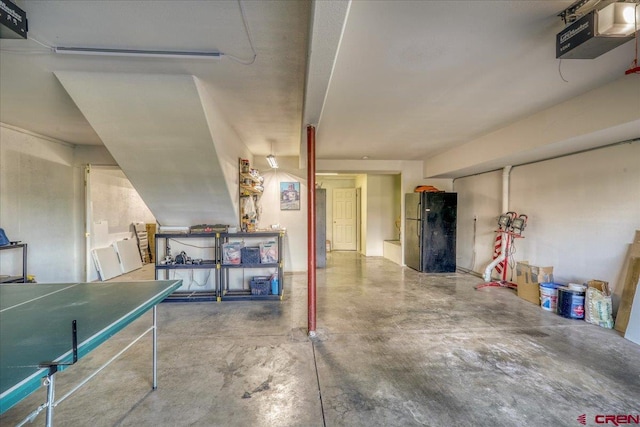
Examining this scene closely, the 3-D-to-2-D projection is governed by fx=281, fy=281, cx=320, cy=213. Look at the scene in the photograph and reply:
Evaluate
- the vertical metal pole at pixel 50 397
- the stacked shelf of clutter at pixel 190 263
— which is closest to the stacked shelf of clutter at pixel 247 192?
the stacked shelf of clutter at pixel 190 263

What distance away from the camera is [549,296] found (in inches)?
163

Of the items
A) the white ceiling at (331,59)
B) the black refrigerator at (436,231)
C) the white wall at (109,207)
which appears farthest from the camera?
the black refrigerator at (436,231)

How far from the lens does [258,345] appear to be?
3070mm

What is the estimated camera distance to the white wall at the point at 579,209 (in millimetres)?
3629

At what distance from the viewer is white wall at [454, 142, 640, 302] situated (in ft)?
11.9

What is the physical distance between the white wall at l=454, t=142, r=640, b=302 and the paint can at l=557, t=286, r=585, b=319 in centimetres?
45

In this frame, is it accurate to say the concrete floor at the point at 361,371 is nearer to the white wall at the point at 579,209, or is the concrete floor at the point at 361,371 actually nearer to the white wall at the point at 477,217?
the white wall at the point at 579,209

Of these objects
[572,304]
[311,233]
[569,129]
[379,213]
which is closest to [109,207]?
[311,233]

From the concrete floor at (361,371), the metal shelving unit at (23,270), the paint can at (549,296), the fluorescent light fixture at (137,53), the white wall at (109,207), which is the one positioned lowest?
the concrete floor at (361,371)

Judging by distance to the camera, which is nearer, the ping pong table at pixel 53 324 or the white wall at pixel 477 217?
the ping pong table at pixel 53 324

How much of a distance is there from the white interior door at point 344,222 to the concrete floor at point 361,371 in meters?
5.91

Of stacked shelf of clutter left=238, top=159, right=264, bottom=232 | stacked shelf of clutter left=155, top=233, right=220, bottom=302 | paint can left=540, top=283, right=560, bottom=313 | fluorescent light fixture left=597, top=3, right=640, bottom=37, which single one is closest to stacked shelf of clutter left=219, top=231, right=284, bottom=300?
stacked shelf of clutter left=155, top=233, right=220, bottom=302

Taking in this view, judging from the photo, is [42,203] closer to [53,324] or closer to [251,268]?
[251,268]

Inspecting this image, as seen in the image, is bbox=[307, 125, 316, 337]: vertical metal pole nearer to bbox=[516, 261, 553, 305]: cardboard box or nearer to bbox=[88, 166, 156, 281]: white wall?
bbox=[516, 261, 553, 305]: cardboard box
